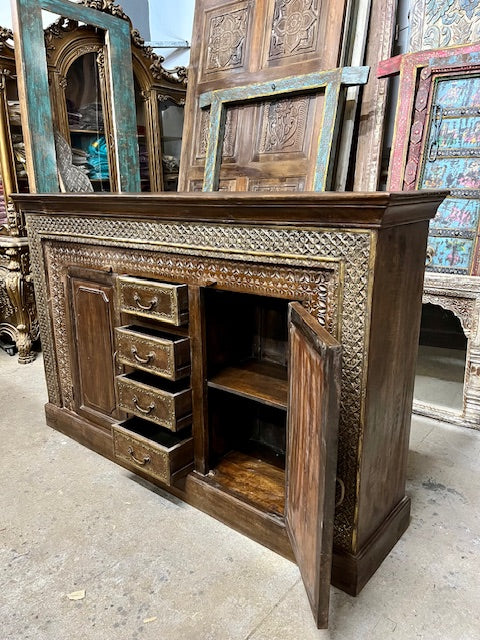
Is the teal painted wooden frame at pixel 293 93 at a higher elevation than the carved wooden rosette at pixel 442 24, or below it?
below

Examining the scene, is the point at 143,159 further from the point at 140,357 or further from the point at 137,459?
the point at 137,459

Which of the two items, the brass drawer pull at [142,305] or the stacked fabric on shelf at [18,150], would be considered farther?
the stacked fabric on shelf at [18,150]

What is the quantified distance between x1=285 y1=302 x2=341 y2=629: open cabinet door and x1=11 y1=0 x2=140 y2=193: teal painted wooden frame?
1.93 meters

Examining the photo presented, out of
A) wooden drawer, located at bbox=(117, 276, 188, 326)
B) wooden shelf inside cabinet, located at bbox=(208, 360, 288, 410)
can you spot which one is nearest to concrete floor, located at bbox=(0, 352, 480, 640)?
wooden shelf inside cabinet, located at bbox=(208, 360, 288, 410)

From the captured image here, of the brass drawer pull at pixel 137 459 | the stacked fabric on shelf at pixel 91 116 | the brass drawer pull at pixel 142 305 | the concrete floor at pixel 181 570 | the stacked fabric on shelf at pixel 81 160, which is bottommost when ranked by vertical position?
the concrete floor at pixel 181 570

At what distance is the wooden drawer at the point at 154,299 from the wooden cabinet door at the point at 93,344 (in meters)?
0.19

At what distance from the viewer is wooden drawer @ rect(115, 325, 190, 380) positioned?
154 centimetres

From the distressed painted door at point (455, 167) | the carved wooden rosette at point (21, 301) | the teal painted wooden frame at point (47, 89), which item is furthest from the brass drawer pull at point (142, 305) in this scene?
the carved wooden rosette at point (21, 301)

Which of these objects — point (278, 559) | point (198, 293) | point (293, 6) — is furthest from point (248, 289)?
point (293, 6)

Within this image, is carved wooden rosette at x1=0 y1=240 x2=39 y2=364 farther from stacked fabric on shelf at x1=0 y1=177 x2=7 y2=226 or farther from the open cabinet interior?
the open cabinet interior

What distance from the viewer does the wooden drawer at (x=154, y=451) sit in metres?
1.59

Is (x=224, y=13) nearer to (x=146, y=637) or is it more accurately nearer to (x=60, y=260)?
(x=60, y=260)

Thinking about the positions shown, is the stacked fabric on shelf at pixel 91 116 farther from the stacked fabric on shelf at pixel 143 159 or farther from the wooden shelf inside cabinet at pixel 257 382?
the wooden shelf inside cabinet at pixel 257 382

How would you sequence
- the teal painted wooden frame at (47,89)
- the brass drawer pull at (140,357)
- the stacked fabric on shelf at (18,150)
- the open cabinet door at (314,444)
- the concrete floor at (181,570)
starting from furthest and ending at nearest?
the stacked fabric on shelf at (18,150) → the teal painted wooden frame at (47,89) → the brass drawer pull at (140,357) → the concrete floor at (181,570) → the open cabinet door at (314,444)
